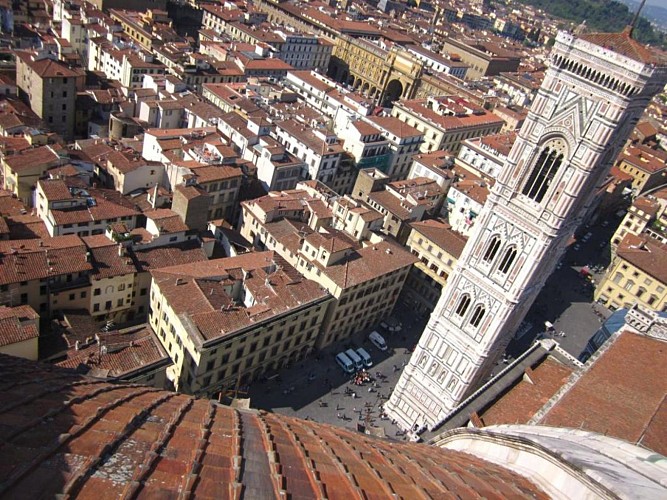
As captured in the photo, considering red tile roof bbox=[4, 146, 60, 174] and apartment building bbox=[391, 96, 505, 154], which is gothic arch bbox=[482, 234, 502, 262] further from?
apartment building bbox=[391, 96, 505, 154]

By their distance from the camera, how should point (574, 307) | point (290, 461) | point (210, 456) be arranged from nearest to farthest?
point (210, 456) < point (290, 461) < point (574, 307)

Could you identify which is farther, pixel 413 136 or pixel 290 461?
pixel 413 136

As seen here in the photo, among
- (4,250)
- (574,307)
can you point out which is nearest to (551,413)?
(4,250)

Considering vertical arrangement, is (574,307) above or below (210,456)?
below

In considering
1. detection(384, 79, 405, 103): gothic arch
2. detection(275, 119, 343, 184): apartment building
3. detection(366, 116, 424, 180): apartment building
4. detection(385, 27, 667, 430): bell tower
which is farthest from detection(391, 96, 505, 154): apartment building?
detection(385, 27, 667, 430): bell tower

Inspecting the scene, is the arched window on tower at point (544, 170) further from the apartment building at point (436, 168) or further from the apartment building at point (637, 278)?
the apartment building at point (637, 278)

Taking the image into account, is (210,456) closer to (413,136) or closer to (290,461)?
(290,461)
